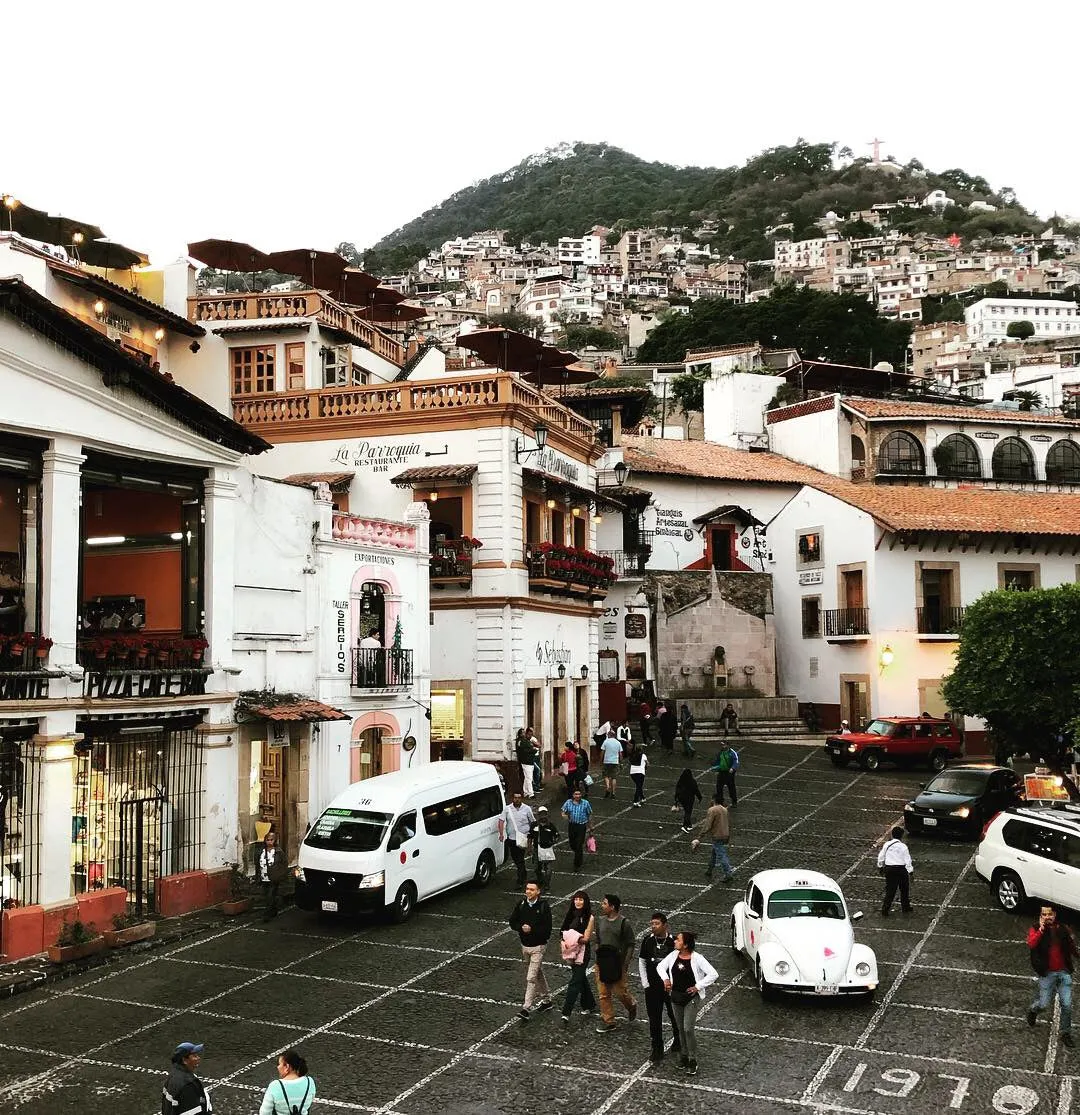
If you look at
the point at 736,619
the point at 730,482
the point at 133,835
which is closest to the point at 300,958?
the point at 133,835

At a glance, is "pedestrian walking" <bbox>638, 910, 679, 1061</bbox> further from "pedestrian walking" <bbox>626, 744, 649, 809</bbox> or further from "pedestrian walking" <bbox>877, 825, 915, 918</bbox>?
"pedestrian walking" <bbox>626, 744, 649, 809</bbox>

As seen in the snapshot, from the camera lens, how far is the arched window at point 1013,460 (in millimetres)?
56469

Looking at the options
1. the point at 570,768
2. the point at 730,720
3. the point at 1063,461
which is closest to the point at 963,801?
the point at 570,768

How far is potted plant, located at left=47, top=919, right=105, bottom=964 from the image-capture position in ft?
59.1

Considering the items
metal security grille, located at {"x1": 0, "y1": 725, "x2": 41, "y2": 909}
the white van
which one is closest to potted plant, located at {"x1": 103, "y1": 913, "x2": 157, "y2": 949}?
metal security grille, located at {"x1": 0, "y1": 725, "x2": 41, "y2": 909}

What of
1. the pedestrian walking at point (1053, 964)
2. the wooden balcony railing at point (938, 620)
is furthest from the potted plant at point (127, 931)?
the wooden balcony railing at point (938, 620)

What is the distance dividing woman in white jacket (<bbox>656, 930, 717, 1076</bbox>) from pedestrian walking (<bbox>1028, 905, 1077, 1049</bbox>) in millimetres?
4160

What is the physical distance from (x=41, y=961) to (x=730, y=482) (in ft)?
136

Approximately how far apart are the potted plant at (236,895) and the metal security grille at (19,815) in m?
3.41

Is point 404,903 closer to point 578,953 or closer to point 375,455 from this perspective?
point 578,953

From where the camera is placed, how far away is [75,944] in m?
18.3

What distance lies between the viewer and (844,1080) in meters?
13.0

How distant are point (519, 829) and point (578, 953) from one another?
333 inches

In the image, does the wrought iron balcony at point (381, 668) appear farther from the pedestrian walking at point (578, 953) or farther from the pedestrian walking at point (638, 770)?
the pedestrian walking at point (578, 953)
